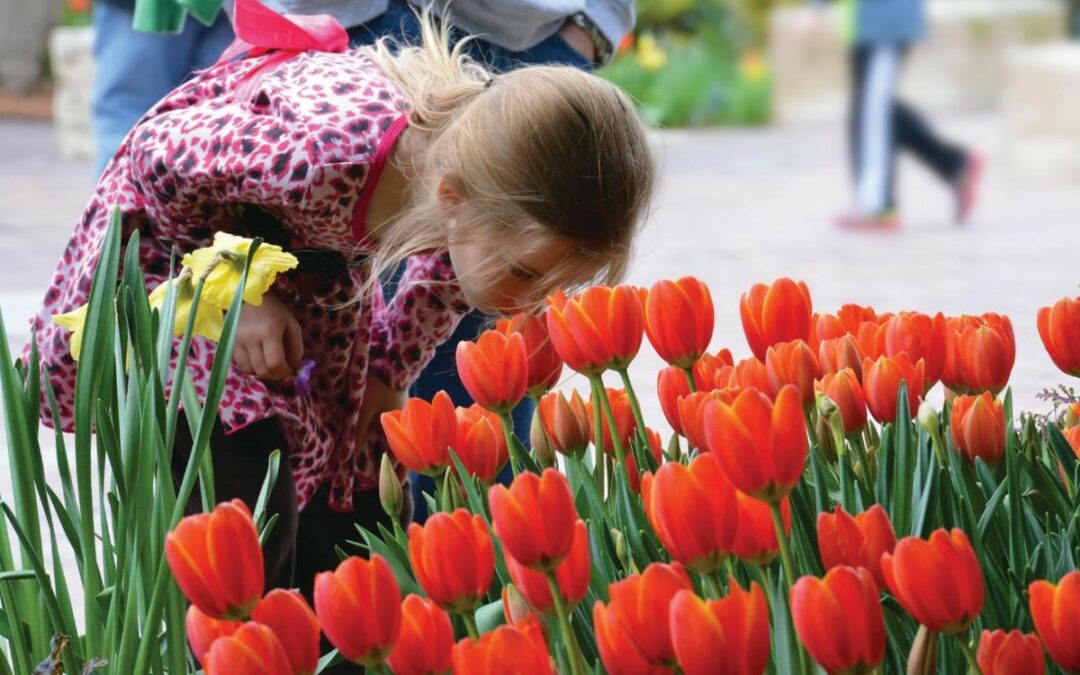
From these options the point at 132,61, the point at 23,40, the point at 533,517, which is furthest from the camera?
the point at 23,40

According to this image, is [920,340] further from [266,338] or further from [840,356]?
[266,338]

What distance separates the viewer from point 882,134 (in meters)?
7.48

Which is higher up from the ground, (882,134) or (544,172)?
(544,172)

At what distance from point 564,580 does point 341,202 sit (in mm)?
890

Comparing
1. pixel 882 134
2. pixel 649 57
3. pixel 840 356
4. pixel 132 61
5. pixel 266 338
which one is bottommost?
pixel 649 57

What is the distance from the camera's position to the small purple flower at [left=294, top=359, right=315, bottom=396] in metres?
1.88

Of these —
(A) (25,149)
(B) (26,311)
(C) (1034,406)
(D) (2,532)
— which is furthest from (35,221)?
(D) (2,532)

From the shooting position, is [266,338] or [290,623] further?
[266,338]

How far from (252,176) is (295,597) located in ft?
2.96

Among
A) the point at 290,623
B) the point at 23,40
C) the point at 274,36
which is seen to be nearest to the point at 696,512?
the point at 290,623

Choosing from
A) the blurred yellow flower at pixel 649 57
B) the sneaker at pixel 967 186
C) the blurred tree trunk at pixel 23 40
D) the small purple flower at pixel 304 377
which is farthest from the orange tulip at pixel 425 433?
the blurred tree trunk at pixel 23 40

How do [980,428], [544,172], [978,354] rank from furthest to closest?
[544,172], [978,354], [980,428]

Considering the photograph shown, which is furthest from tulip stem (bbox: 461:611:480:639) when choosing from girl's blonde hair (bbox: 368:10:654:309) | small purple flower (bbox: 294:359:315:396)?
small purple flower (bbox: 294:359:315:396)

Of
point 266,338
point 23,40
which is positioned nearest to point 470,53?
point 266,338
